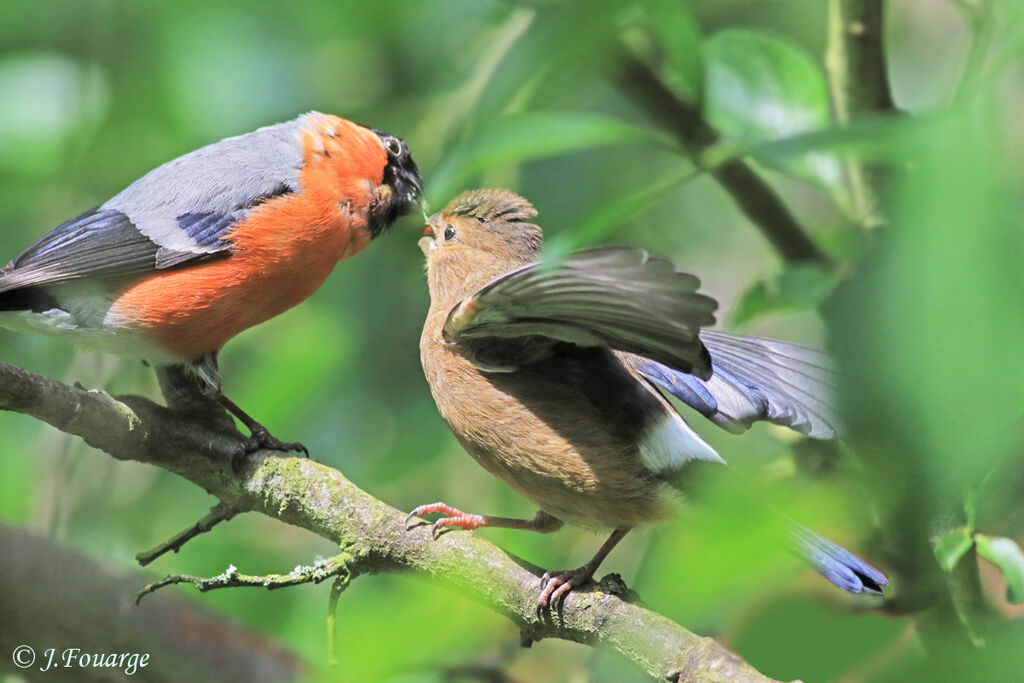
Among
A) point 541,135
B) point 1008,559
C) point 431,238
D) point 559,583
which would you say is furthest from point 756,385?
point 541,135

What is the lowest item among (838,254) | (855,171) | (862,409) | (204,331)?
(862,409)

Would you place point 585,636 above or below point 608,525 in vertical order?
below

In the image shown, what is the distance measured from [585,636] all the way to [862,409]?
6.52 ft

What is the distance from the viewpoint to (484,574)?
9.47 ft

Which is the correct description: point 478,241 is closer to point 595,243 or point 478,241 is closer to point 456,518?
point 595,243

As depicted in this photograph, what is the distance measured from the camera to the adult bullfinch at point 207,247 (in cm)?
378

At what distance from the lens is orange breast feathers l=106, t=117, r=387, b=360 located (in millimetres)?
3842

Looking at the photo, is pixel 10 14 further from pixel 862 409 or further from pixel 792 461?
pixel 792 461

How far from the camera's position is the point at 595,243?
3.35 m

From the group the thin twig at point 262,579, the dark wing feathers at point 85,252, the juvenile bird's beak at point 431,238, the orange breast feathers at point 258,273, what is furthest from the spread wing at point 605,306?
the dark wing feathers at point 85,252

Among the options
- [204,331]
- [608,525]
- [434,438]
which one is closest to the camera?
[608,525]

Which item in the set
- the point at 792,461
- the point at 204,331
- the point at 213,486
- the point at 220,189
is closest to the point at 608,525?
the point at 792,461

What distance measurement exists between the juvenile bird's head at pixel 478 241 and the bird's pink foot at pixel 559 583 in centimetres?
105

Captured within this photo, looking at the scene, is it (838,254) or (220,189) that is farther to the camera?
(220,189)
